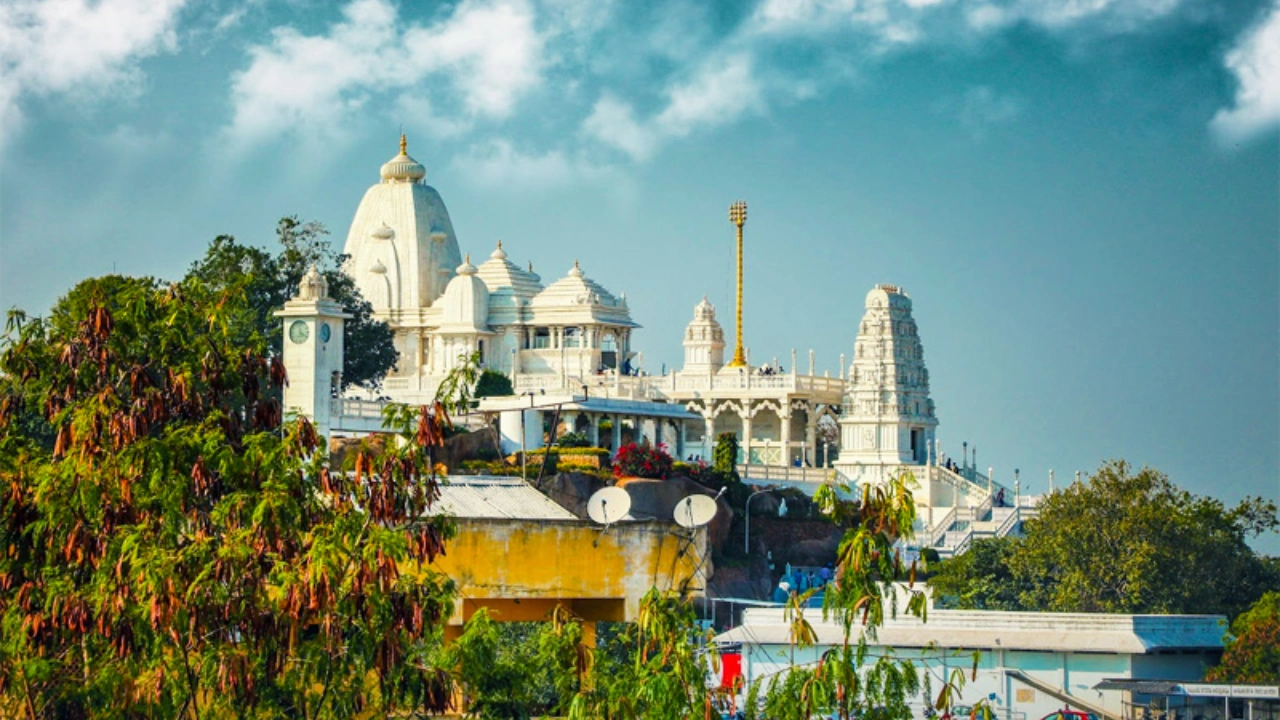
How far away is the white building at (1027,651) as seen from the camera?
37.0 meters

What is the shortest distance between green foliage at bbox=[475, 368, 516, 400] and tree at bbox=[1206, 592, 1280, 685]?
34.4 m

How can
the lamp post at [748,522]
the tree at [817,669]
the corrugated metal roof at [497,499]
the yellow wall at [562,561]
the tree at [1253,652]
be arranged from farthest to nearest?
1. the lamp post at [748,522]
2. the tree at [1253,652]
3. the corrugated metal roof at [497,499]
4. the yellow wall at [562,561]
5. the tree at [817,669]

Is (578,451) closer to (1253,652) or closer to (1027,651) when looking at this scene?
(1253,652)

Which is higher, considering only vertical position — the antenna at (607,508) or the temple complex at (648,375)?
the temple complex at (648,375)

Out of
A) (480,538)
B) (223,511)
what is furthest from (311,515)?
(480,538)

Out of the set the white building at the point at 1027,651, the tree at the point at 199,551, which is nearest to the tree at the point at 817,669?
the tree at the point at 199,551

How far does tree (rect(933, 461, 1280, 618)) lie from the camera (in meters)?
57.1

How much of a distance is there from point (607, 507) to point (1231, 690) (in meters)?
10.2

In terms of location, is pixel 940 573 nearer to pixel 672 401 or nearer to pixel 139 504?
pixel 672 401

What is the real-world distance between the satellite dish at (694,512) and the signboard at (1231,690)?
8.64 m

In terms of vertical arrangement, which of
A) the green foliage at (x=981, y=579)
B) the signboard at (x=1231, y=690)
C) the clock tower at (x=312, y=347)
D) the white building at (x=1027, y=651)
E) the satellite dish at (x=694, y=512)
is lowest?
the signboard at (x=1231, y=690)

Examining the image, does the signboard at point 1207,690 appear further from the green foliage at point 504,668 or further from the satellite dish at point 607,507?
the green foliage at point 504,668

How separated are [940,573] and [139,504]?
4141cm

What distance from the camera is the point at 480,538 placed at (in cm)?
2991
